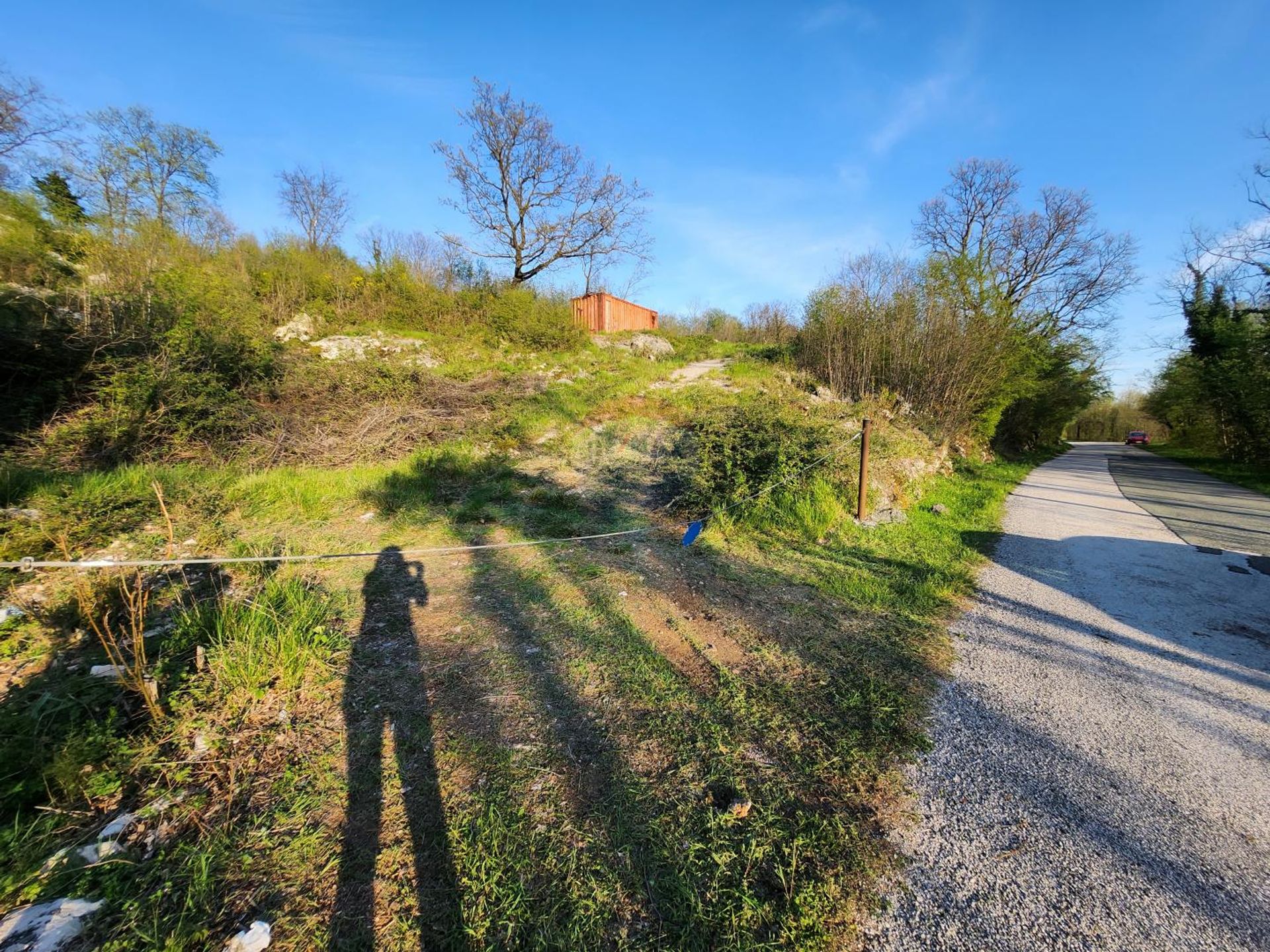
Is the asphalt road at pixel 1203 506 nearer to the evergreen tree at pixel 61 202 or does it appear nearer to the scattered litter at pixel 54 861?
the scattered litter at pixel 54 861

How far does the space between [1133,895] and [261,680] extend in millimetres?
4146

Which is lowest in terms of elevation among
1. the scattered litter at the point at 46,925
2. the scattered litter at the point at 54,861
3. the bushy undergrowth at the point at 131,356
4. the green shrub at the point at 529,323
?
the scattered litter at the point at 46,925

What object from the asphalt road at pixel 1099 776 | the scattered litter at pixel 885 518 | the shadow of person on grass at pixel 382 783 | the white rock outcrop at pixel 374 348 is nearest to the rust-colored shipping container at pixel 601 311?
the white rock outcrop at pixel 374 348

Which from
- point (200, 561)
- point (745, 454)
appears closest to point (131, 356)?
point (200, 561)

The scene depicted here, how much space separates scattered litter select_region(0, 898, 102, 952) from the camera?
1393mm

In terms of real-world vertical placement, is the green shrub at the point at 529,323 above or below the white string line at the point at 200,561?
above

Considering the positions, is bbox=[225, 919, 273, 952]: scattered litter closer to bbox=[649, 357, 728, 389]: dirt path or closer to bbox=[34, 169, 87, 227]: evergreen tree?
bbox=[34, 169, 87, 227]: evergreen tree

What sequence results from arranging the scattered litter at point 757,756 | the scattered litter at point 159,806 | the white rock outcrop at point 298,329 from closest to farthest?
1. the scattered litter at point 159,806
2. the scattered litter at point 757,756
3. the white rock outcrop at point 298,329

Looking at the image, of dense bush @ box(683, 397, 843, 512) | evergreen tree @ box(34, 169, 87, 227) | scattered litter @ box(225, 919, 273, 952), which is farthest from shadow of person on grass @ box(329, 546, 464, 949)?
evergreen tree @ box(34, 169, 87, 227)

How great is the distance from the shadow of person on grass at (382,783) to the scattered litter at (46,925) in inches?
29.0

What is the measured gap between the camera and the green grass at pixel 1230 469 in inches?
445

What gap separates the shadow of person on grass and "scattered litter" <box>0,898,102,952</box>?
737mm

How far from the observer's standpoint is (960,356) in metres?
12.0

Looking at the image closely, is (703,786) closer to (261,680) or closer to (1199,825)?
(1199,825)
